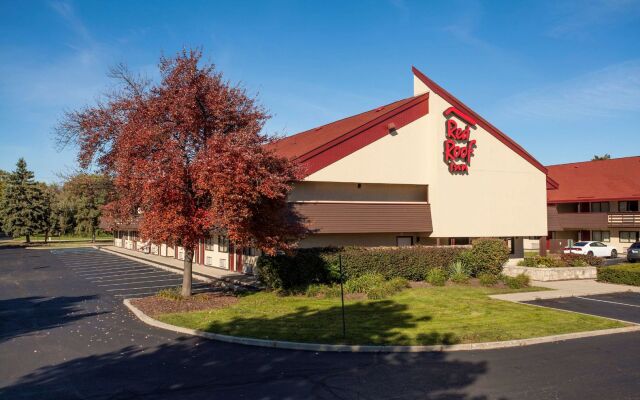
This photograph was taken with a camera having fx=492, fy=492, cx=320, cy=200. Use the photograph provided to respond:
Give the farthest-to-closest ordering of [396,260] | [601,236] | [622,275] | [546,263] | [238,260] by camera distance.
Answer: [601,236] < [238,260] < [546,263] < [622,275] < [396,260]

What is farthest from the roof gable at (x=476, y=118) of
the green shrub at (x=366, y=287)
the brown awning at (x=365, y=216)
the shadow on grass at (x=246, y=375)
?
the shadow on grass at (x=246, y=375)

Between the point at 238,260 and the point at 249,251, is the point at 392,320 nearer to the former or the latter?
the point at 249,251

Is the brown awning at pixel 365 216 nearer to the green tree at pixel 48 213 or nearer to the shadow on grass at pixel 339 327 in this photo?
the shadow on grass at pixel 339 327

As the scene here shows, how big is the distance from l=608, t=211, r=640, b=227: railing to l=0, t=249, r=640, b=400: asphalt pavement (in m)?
33.0

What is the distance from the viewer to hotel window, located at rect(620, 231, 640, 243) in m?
41.9

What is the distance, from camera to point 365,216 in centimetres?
2492

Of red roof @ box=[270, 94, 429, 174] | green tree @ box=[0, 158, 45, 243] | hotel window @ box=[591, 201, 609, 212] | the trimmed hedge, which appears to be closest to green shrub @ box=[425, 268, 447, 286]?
the trimmed hedge

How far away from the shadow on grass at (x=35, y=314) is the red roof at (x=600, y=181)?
3922 centimetres

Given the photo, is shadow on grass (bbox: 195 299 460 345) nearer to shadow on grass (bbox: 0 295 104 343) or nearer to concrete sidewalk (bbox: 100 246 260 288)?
shadow on grass (bbox: 0 295 104 343)

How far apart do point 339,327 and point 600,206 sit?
40653 millimetres

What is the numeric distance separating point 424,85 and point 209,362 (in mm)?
22192

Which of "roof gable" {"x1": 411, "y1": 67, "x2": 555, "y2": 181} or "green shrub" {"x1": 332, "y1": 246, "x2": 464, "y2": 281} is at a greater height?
"roof gable" {"x1": 411, "y1": 67, "x2": 555, "y2": 181}

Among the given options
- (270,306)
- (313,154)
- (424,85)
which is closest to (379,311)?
(270,306)

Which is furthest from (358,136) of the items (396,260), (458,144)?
(396,260)
